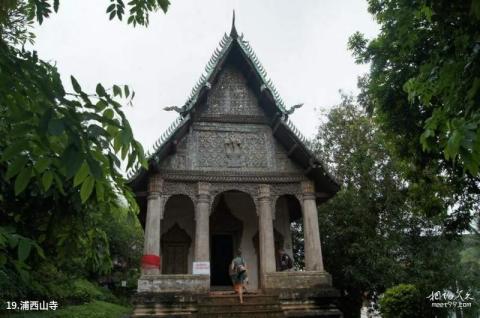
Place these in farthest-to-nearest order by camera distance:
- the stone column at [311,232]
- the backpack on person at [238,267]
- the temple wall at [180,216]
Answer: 1. the temple wall at [180,216]
2. the stone column at [311,232]
3. the backpack on person at [238,267]

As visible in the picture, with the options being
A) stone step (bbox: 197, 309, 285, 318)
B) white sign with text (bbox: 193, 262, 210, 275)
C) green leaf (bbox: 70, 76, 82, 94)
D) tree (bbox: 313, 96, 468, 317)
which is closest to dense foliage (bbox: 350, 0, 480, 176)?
green leaf (bbox: 70, 76, 82, 94)

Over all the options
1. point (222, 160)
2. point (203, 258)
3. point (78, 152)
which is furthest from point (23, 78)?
point (222, 160)

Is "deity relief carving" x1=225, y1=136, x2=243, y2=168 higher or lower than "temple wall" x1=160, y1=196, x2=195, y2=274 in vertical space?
higher

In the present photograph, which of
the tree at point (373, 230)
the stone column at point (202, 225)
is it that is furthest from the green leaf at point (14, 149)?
the tree at point (373, 230)

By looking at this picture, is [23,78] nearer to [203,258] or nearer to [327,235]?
[203,258]

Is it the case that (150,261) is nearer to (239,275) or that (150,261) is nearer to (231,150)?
(239,275)

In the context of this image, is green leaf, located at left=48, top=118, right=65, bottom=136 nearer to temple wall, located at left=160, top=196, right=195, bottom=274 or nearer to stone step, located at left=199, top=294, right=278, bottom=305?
stone step, located at left=199, top=294, right=278, bottom=305

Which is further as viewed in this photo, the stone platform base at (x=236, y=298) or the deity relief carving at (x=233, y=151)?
the deity relief carving at (x=233, y=151)

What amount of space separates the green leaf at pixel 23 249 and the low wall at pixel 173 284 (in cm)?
893

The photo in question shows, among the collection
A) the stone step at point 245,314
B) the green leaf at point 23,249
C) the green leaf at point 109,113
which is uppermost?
the green leaf at point 109,113

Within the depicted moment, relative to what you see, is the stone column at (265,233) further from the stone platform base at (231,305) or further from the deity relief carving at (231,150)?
the deity relief carving at (231,150)

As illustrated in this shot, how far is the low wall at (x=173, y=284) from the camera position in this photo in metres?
10.4

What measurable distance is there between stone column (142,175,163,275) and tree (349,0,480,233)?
6.96 metres

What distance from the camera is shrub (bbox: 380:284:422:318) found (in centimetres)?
1288
